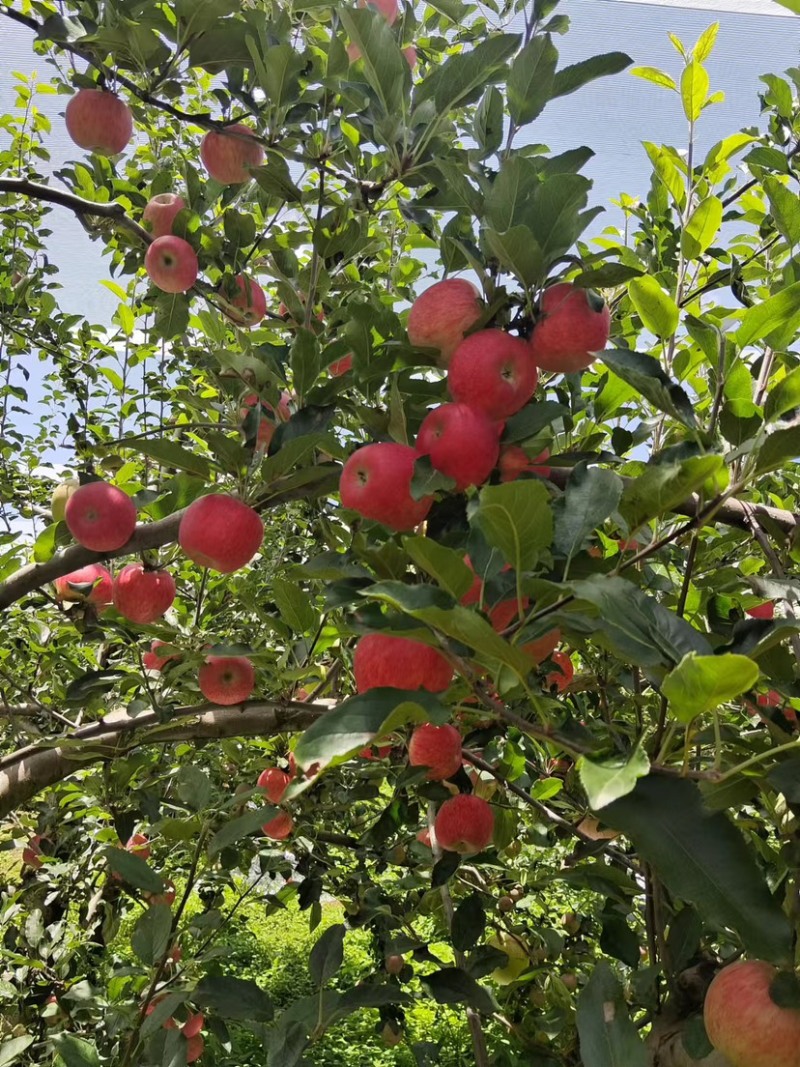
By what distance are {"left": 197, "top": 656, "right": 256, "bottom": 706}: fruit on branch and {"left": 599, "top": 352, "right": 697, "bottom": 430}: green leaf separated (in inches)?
37.8

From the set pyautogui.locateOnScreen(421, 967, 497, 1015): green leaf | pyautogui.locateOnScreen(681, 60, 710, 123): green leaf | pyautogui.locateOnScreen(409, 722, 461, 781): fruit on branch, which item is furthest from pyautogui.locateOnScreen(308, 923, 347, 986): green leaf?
pyautogui.locateOnScreen(681, 60, 710, 123): green leaf

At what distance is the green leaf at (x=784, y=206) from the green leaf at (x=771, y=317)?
206mm

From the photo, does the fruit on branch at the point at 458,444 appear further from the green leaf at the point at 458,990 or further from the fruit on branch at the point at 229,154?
the fruit on branch at the point at 229,154

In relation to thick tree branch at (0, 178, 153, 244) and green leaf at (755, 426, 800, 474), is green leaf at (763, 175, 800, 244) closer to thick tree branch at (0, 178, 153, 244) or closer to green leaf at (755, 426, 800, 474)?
green leaf at (755, 426, 800, 474)

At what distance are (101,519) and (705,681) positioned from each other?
0.99 metres

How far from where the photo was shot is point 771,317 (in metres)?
0.73

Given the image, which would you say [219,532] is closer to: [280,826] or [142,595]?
[142,595]

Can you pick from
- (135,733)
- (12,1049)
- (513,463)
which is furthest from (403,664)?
(12,1049)

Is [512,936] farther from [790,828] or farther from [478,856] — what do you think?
[790,828]

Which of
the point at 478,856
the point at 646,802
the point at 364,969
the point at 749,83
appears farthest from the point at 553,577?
the point at 364,969

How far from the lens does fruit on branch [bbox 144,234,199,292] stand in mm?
1372

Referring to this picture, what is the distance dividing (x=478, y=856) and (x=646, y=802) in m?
1.00

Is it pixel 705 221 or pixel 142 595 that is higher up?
pixel 142 595

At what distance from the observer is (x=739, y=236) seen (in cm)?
170
